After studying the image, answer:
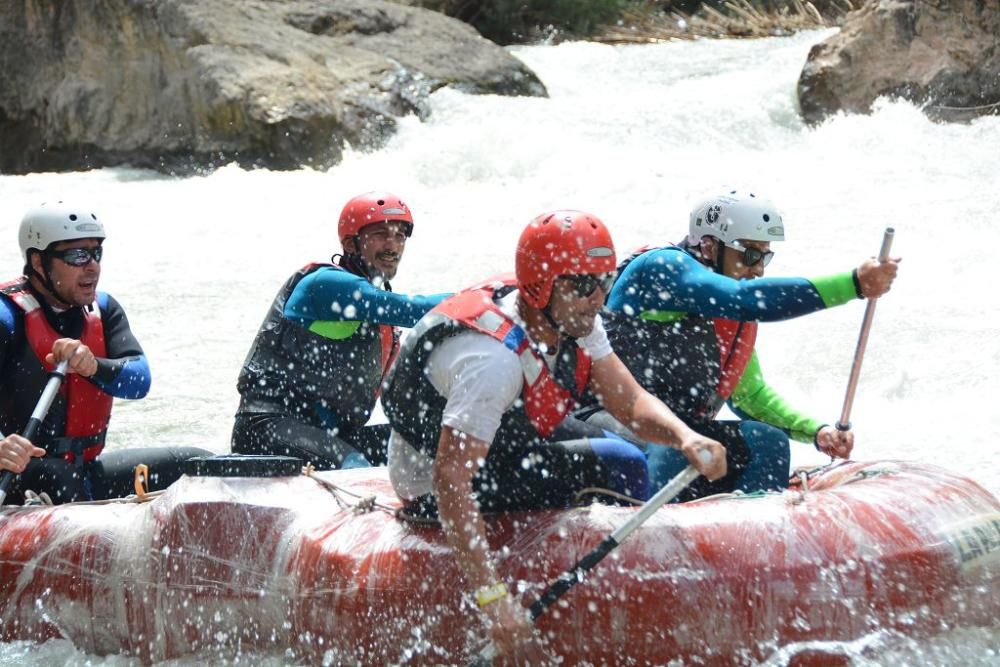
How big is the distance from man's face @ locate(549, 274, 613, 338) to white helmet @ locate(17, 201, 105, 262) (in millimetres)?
1991

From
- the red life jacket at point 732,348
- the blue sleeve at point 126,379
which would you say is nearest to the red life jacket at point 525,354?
the red life jacket at point 732,348

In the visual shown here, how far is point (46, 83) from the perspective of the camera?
1396 cm

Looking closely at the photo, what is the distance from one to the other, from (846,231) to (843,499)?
5.81 metres

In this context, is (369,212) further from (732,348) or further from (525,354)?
(525,354)

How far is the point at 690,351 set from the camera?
432 cm

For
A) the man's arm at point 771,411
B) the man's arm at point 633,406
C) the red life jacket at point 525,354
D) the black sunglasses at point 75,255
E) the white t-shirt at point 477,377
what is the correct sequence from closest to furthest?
the white t-shirt at point 477,377 < the red life jacket at point 525,354 < the man's arm at point 633,406 < the man's arm at point 771,411 < the black sunglasses at point 75,255

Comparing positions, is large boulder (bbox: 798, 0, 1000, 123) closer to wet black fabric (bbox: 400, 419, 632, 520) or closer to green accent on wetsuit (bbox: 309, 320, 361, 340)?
green accent on wetsuit (bbox: 309, 320, 361, 340)

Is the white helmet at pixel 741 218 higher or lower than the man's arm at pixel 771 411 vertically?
higher

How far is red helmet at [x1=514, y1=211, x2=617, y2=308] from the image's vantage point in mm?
3420

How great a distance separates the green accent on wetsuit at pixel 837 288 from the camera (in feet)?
13.0

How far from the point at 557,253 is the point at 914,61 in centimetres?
935

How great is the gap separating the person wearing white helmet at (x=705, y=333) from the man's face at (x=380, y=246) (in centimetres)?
96

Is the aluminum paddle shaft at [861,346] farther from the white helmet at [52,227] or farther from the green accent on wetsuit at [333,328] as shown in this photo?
the white helmet at [52,227]

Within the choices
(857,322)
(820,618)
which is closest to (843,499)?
(820,618)
